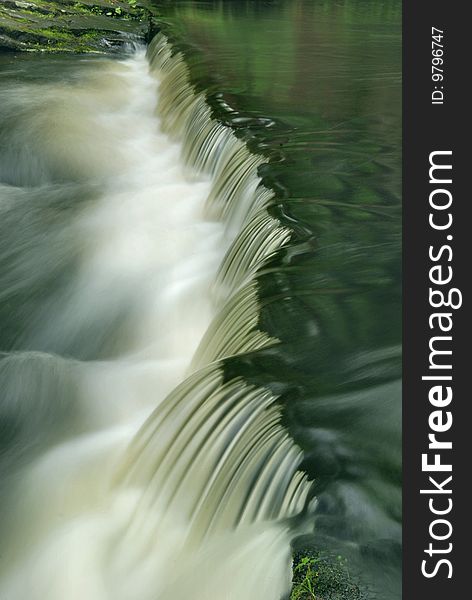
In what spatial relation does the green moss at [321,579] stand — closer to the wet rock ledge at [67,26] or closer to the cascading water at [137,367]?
the cascading water at [137,367]

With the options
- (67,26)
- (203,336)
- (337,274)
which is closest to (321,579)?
(337,274)

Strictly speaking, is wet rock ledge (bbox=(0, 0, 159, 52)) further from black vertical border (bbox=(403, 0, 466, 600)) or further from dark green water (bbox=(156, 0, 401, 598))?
black vertical border (bbox=(403, 0, 466, 600))

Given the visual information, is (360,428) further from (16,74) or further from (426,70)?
(16,74)

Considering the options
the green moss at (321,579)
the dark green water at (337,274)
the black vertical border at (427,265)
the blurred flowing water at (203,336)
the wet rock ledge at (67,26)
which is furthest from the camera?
the wet rock ledge at (67,26)

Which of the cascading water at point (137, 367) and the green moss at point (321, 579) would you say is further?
the cascading water at point (137, 367)

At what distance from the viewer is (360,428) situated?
302 cm

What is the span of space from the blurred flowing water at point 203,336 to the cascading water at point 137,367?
1cm

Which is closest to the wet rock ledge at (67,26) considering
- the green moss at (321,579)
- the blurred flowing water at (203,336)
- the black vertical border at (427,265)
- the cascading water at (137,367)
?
the blurred flowing water at (203,336)

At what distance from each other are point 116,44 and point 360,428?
12011mm

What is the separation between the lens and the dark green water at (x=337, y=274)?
8.84 ft

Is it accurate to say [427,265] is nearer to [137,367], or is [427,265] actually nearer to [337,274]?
[337,274]

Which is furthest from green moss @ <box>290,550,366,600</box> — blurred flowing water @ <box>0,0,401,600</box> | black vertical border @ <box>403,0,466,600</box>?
black vertical border @ <box>403,0,466,600</box>

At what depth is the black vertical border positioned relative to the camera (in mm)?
2186

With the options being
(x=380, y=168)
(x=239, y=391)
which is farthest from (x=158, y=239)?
(x=239, y=391)
